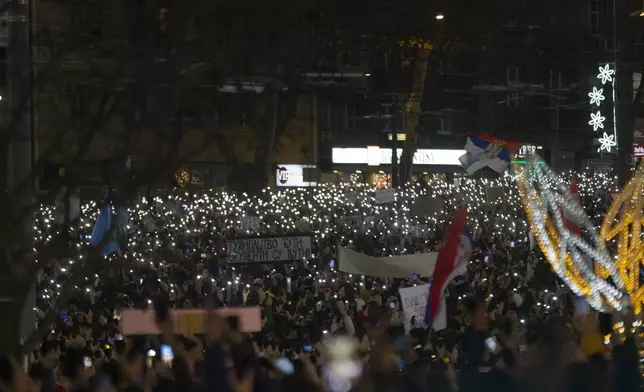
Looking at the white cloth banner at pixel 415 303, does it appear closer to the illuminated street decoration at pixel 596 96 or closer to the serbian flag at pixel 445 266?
the serbian flag at pixel 445 266

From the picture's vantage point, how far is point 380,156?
157 feet

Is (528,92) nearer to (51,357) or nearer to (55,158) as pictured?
(51,357)

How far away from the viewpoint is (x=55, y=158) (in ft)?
20.6

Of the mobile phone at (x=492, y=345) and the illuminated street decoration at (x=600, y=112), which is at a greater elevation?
the illuminated street decoration at (x=600, y=112)

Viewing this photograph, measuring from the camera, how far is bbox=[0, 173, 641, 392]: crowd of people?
857 cm

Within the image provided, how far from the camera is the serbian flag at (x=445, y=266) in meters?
14.0

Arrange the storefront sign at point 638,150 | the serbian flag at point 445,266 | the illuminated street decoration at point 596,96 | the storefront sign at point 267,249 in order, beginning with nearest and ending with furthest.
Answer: the serbian flag at point 445,266, the storefront sign at point 267,249, the storefront sign at point 638,150, the illuminated street decoration at point 596,96

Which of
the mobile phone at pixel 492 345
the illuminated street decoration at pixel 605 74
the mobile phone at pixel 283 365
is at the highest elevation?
the illuminated street decoration at pixel 605 74

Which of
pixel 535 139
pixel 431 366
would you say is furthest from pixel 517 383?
pixel 535 139

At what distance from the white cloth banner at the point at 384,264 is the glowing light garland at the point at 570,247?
201 centimetres

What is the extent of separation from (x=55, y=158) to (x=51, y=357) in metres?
4.51

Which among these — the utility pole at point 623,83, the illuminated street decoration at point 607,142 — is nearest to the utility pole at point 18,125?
the utility pole at point 623,83

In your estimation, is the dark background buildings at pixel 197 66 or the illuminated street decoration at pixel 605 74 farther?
the illuminated street decoration at pixel 605 74

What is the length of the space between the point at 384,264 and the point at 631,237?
393 cm
